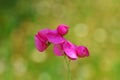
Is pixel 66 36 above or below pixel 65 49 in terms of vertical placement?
below

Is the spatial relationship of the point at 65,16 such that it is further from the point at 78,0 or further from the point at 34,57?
the point at 34,57

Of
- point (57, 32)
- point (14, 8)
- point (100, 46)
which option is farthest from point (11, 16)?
point (57, 32)

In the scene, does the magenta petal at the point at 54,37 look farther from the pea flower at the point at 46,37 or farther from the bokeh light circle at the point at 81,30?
the bokeh light circle at the point at 81,30

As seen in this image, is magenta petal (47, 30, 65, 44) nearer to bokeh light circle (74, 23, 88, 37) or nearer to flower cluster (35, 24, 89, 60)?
flower cluster (35, 24, 89, 60)

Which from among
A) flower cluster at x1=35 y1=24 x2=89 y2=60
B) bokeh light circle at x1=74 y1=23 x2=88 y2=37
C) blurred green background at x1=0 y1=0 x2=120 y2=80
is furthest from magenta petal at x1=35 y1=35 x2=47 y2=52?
bokeh light circle at x1=74 y1=23 x2=88 y2=37

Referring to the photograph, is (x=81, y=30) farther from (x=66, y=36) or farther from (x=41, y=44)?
(x=41, y=44)

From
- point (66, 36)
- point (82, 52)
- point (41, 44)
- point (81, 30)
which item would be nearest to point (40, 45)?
point (41, 44)
